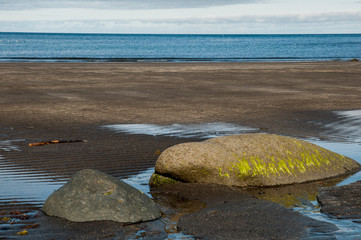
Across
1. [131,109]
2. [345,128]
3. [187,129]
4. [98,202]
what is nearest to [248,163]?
[98,202]

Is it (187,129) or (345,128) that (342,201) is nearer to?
(187,129)

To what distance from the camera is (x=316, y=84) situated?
2475 centimetres

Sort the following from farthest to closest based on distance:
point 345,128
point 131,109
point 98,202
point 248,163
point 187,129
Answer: point 131,109, point 345,128, point 187,129, point 248,163, point 98,202

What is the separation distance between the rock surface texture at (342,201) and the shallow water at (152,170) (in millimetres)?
127

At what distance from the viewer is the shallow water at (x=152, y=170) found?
20.5 feet

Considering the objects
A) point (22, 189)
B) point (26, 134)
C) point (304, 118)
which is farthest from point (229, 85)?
point (22, 189)

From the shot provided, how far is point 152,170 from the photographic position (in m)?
8.56

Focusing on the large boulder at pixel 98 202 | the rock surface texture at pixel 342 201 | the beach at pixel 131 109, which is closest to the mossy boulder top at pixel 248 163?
the rock surface texture at pixel 342 201

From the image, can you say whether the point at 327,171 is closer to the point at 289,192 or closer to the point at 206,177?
the point at 289,192

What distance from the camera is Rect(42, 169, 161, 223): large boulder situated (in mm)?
6008

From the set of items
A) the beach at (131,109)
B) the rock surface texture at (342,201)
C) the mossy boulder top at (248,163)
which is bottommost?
the beach at (131,109)

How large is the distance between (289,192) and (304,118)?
7.19 meters

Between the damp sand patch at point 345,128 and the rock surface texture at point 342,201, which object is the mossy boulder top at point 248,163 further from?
the damp sand patch at point 345,128

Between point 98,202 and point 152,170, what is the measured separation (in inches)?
98.0
